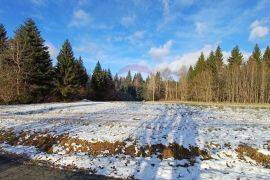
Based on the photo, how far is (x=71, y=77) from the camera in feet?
164

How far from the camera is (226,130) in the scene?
15.2 m

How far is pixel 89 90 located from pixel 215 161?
65407 millimetres

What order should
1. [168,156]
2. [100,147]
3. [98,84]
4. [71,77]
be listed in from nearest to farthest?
[168,156], [100,147], [71,77], [98,84]

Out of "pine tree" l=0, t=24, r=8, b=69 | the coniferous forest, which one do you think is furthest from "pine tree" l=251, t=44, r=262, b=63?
"pine tree" l=0, t=24, r=8, b=69

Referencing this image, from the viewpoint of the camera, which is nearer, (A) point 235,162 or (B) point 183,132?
(A) point 235,162

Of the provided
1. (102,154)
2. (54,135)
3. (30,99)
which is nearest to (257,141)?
(102,154)

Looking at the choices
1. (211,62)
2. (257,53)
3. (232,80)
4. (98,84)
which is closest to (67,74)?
(98,84)

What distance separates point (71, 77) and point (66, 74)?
4.19ft

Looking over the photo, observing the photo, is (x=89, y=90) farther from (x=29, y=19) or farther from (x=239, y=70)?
(x=239, y=70)

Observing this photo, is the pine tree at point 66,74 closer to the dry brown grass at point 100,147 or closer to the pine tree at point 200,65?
the dry brown grass at point 100,147

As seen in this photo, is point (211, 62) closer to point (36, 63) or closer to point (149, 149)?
point (36, 63)

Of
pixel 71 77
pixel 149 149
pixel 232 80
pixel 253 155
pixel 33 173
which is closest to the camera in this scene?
pixel 33 173

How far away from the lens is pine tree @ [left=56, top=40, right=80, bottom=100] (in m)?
49.4

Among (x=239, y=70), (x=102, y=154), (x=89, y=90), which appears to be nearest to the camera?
(x=102, y=154)
